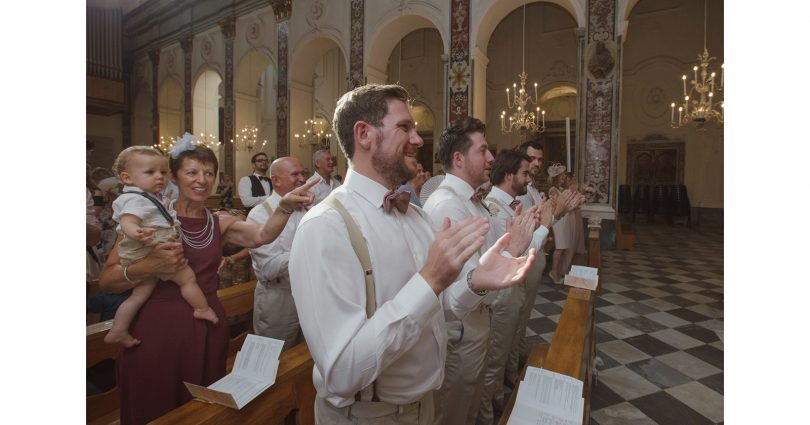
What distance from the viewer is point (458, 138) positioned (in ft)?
9.71

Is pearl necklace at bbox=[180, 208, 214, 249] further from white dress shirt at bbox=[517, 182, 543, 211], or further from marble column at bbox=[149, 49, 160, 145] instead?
marble column at bbox=[149, 49, 160, 145]

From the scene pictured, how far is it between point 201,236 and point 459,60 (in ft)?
28.1

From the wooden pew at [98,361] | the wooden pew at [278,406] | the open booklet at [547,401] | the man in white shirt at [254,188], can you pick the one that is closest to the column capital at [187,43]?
the man in white shirt at [254,188]

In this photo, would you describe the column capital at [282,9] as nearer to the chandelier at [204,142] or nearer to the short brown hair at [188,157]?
the chandelier at [204,142]

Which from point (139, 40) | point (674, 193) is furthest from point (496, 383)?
point (139, 40)

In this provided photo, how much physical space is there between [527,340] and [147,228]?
361 centimetres

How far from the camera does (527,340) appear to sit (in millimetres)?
4305

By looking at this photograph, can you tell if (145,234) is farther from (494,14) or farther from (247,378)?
(494,14)

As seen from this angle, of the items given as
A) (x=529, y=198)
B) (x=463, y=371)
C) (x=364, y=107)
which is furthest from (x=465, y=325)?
(x=529, y=198)

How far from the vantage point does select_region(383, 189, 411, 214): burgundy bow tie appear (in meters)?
1.48

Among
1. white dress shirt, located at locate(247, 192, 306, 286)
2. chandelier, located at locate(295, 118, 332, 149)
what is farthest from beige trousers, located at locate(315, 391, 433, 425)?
chandelier, located at locate(295, 118, 332, 149)

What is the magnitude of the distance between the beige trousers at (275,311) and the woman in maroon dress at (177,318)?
0.84 m

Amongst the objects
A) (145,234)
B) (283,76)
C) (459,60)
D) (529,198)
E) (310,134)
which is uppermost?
(283,76)

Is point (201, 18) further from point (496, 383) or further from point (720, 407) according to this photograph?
point (720, 407)
